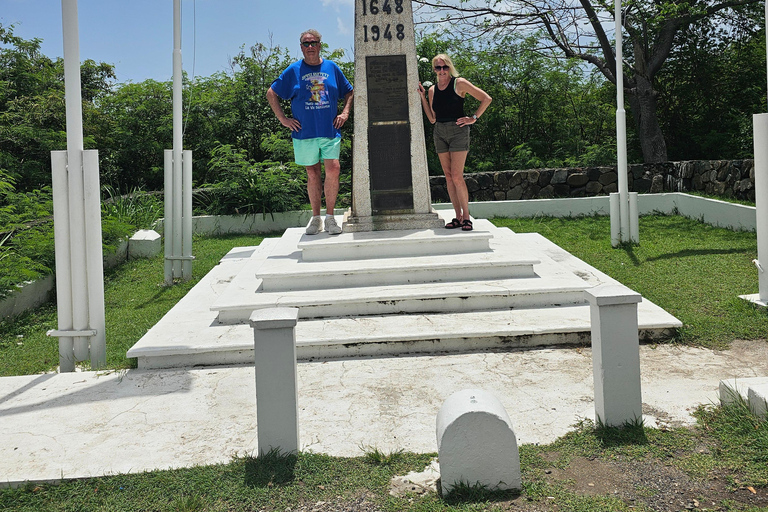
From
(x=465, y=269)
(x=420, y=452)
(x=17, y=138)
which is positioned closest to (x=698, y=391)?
(x=420, y=452)

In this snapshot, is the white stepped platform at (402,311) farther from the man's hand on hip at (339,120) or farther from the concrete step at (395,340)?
the man's hand on hip at (339,120)

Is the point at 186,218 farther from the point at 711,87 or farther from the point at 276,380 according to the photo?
the point at 711,87

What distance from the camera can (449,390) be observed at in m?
4.12

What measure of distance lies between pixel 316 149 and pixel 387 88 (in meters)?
1.05

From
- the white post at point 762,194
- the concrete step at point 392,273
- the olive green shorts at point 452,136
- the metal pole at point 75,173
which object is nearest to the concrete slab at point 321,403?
the metal pole at point 75,173

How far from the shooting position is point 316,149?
758 cm

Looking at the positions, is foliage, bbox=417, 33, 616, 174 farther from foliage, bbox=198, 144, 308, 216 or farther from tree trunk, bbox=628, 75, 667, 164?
foliage, bbox=198, 144, 308, 216

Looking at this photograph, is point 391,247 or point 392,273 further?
point 391,247

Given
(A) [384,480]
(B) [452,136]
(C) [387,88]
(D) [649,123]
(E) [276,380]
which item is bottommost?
(A) [384,480]

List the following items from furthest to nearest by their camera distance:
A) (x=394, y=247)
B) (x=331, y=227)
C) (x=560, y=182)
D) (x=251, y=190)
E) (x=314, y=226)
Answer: (x=560, y=182)
(x=251, y=190)
(x=314, y=226)
(x=331, y=227)
(x=394, y=247)

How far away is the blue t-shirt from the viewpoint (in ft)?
24.3

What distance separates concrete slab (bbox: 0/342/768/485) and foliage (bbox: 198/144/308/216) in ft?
24.4

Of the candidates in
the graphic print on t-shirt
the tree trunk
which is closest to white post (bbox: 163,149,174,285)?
the graphic print on t-shirt

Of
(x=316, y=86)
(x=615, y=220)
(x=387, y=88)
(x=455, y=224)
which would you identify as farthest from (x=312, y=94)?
(x=615, y=220)
